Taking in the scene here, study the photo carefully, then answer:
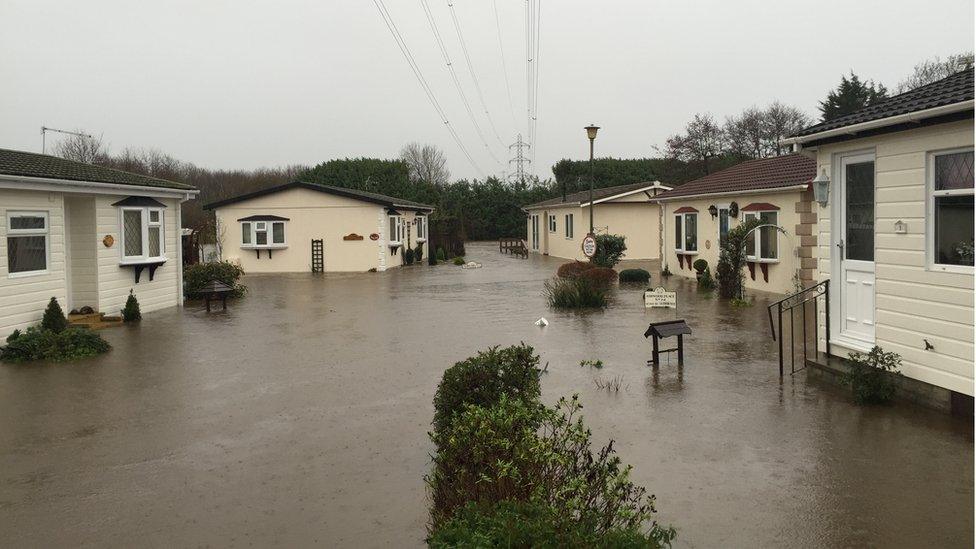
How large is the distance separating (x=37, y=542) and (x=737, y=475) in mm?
4906

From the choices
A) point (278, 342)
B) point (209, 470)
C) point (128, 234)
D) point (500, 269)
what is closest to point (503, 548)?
point (209, 470)

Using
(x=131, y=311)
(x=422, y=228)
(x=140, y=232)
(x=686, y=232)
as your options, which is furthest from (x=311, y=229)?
(x=131, y=311)

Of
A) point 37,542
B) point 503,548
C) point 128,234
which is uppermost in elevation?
point 128,234

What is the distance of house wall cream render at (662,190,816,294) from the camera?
1733cm

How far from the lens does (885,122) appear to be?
7.65m

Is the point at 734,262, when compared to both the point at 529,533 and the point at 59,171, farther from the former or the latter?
the point at 529,533

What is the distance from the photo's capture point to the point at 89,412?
8.30 meters

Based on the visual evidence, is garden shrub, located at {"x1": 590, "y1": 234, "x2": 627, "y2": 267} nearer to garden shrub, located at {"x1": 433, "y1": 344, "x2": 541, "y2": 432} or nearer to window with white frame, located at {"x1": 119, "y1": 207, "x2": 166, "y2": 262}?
window with white frame, located at {"x1": 119, "y1": 207, "x2": 166, "y2": 262}

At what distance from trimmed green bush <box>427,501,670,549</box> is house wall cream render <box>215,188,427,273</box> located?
28019 millimetres

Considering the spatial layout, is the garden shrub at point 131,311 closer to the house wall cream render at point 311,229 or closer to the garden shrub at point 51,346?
the garden shrub at point 51,346

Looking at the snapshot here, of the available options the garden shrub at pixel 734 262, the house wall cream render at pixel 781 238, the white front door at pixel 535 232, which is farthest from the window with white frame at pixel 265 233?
the garden shrub at pixel 734 262

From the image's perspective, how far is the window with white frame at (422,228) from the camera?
40188 millimetres

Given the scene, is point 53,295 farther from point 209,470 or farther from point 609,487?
point 609,487

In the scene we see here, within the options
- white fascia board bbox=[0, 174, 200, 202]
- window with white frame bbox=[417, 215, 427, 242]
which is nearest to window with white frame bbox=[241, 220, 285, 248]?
window with white frame bbox=[417, 215, 427, 242]
